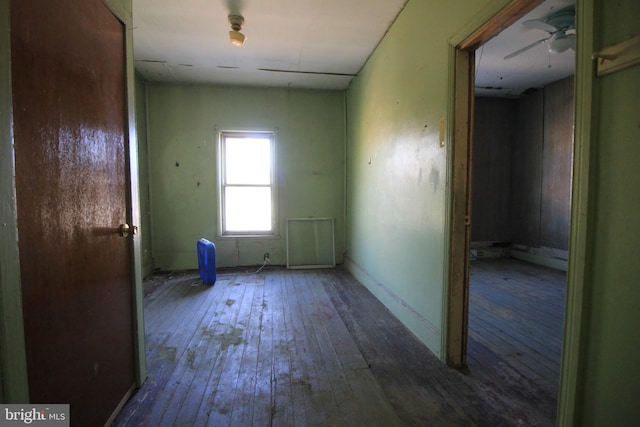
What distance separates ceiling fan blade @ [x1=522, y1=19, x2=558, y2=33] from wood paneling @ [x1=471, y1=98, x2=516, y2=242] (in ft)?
8.18

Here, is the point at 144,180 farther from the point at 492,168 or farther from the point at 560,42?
the point at 492,168

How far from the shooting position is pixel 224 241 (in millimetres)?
4621

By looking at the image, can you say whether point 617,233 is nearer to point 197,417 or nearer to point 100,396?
point 197,417

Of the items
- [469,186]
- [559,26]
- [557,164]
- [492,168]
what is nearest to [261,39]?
[469,186]

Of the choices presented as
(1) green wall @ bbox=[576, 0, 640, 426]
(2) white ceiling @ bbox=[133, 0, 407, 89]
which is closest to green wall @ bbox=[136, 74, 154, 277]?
(2) white ceiling @ bbox=[133, 0, 407, 89]

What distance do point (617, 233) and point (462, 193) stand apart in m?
0.98

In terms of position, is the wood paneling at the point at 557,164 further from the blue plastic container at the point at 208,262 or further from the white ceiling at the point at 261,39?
the blue plastic container at the point at 208,262

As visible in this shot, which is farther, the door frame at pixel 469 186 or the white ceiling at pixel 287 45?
the white ceiling at pixel 287 45

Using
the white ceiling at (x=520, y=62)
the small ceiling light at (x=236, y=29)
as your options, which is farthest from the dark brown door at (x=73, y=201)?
the white ceiling at (x=520, y=62)

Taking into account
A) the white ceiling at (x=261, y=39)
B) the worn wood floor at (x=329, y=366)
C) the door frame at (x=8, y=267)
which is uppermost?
the white ceiling at (x=261, y=39)

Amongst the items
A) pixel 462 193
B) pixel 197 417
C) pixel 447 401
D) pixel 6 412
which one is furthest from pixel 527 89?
pixel 6 412

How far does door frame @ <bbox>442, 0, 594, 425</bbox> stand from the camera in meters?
1.05

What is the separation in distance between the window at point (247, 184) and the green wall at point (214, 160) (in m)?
0.14

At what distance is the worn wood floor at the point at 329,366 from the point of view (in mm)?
1562
